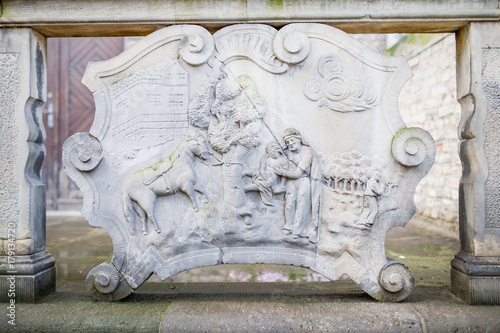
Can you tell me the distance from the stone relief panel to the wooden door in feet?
18.3

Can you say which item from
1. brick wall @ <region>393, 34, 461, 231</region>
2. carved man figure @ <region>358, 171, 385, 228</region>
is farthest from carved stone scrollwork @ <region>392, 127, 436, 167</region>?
brick wall @ <region>393, 34, 461, 231</region>

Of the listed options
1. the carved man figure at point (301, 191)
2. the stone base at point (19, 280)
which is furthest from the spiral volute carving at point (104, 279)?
the carved man figure at point (301, 191)

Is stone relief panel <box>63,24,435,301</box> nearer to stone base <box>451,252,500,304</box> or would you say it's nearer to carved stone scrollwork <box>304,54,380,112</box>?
carved stone scrollwork <box>304,54,380,112</box>

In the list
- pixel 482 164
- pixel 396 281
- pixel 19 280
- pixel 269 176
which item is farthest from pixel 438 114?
pixel 19 280

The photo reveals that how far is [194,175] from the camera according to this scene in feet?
8.39

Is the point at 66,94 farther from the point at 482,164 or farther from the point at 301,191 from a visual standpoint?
the point at 482,164

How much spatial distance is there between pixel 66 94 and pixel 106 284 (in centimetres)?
624

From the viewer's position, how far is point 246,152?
258 cm

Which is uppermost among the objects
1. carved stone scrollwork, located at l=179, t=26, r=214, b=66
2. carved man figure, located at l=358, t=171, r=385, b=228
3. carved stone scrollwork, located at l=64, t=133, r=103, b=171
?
carved stone scrollwork, located at l=179, t=26, r=214, b=66

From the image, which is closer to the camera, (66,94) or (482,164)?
(482,164)

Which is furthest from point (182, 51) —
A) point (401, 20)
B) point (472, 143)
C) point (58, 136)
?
point (58, 136)

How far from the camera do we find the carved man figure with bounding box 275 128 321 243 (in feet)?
8.33

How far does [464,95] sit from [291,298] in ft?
6.30

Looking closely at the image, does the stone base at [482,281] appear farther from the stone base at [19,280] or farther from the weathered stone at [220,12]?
the stone base at [19,280]
